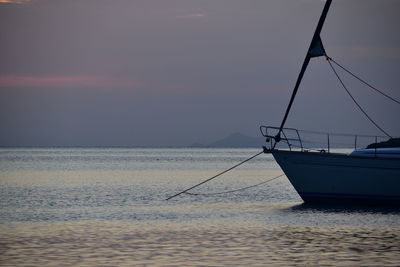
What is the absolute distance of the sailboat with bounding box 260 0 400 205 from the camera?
3659 cm

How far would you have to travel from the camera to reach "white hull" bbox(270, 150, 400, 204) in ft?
120

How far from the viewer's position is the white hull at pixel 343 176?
120ft

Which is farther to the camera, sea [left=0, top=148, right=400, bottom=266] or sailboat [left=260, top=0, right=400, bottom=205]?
sailboat [left=260, top=0, right=400, bottom=205]

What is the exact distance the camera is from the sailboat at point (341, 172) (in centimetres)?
3659

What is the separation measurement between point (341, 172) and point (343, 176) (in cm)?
26

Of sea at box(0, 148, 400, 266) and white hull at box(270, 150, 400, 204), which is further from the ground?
white hull at box(270, 150, 400, 204)

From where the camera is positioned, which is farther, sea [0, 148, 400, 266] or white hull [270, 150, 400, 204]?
white hull [270, 150, 400, 204]

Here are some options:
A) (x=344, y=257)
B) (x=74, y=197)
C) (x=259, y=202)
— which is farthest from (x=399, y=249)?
(x=74, y=197)

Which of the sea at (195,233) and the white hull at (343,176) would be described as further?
the white hull at (343,176)

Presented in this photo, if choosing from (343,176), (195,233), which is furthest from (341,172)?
(195,233)

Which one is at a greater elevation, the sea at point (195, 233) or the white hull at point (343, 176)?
the white hull at point (343, 176)

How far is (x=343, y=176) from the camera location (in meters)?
37.0

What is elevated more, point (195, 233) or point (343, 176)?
point (343, 176)

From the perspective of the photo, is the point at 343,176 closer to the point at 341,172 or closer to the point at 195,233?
the point at 341,172
